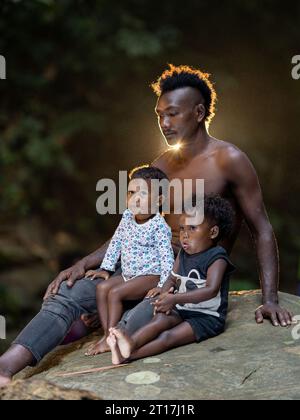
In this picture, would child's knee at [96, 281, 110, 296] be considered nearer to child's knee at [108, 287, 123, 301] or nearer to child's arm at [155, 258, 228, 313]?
child's knee at [108, 287, 123, 301]

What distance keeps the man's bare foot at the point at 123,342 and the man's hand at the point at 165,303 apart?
219 mm

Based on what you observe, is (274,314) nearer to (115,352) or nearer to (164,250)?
(164,250)

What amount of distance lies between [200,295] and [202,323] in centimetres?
21

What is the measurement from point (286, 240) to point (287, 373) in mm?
7055

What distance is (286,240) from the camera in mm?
9328

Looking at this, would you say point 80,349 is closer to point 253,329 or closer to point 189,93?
point 253,329

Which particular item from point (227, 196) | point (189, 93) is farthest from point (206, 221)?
point (189, 93)

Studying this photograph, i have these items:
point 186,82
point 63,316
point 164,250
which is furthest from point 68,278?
point 186,82

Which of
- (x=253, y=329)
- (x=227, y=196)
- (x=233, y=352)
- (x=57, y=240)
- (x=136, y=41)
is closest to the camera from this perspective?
(x=233, y=352)

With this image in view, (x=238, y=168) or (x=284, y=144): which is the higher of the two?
(x=284, y=144)

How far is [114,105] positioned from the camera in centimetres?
1018

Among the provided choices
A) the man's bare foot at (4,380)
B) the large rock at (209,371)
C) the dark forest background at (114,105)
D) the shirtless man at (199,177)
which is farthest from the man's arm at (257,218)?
the dark forest background at (114,105)

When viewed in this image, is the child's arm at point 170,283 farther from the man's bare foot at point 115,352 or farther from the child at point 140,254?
the man's bare foot at point 115,352

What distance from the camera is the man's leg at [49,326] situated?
2678 millimetres
